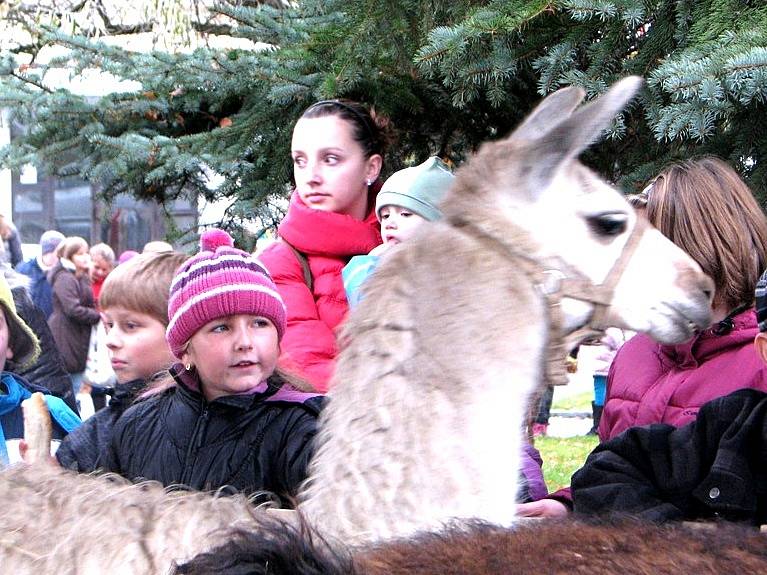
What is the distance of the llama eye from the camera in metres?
2.33

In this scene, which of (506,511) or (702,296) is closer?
(506,511)

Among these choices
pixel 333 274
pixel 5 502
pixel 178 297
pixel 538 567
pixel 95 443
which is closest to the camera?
pixel 538 567

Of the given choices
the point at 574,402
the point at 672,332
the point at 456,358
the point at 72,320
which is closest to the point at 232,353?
the point at 456,358

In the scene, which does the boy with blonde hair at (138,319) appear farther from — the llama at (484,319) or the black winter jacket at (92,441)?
the llama at (484,319)

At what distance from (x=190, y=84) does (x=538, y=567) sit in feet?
12.3

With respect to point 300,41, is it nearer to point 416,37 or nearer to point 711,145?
point 416,37

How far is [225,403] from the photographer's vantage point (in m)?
2.51

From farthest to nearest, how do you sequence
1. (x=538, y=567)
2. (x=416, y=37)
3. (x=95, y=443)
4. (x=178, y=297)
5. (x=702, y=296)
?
(x=416, y=37), (x=95, y=443), (x=178, y=297), (x=702, y=296), (x=538, y=567)

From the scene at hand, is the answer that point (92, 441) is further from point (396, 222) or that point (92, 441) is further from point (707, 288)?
point (707, 288)

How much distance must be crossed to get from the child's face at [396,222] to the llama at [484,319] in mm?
770

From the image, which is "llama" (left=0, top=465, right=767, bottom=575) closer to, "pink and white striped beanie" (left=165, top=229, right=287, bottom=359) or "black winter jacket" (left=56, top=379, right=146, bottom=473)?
"pink and white striped beanie" (left=165, top=229, right=287, bottom=359)

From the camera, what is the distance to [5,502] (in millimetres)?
1825

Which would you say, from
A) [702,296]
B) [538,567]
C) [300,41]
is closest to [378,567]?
[538,567]

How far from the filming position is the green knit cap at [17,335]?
3.39m
